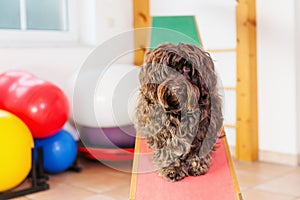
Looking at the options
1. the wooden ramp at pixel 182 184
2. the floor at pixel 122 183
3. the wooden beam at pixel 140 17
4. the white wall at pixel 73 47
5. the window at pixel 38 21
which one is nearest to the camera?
the wooden ramp at pixel 182 184

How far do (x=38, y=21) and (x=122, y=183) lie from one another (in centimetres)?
165

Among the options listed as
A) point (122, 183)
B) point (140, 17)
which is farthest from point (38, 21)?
point (122, 183)

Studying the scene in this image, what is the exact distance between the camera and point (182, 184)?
1.64 metres

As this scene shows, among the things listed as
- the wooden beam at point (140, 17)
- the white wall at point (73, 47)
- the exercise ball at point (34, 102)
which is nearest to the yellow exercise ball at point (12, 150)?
the exercise ball at point (34, 102)

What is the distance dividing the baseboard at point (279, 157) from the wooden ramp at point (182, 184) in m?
1.54

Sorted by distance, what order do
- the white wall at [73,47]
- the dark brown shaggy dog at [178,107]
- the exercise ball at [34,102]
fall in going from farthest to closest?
the white wall at [73,47] < the exercise ball at [34,102] < the dark brown shaggy dog at [178,107]

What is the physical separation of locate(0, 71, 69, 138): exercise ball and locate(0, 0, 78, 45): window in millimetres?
670

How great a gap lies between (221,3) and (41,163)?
1.91 m

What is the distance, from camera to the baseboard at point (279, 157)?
312 cm

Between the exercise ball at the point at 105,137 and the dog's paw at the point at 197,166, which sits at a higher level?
the dog's paw at the point at 197,166

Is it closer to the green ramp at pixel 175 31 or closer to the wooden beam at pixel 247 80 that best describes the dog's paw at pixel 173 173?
the green ramp at pixel 175 31

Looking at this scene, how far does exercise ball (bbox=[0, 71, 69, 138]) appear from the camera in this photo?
8.74 feet

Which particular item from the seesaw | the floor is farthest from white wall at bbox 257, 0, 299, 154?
the seesaw

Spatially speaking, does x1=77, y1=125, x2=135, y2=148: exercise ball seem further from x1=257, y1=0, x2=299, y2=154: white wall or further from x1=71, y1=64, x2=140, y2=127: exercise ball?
x1=257, y1=0, x2=299, y2=154: white wall
